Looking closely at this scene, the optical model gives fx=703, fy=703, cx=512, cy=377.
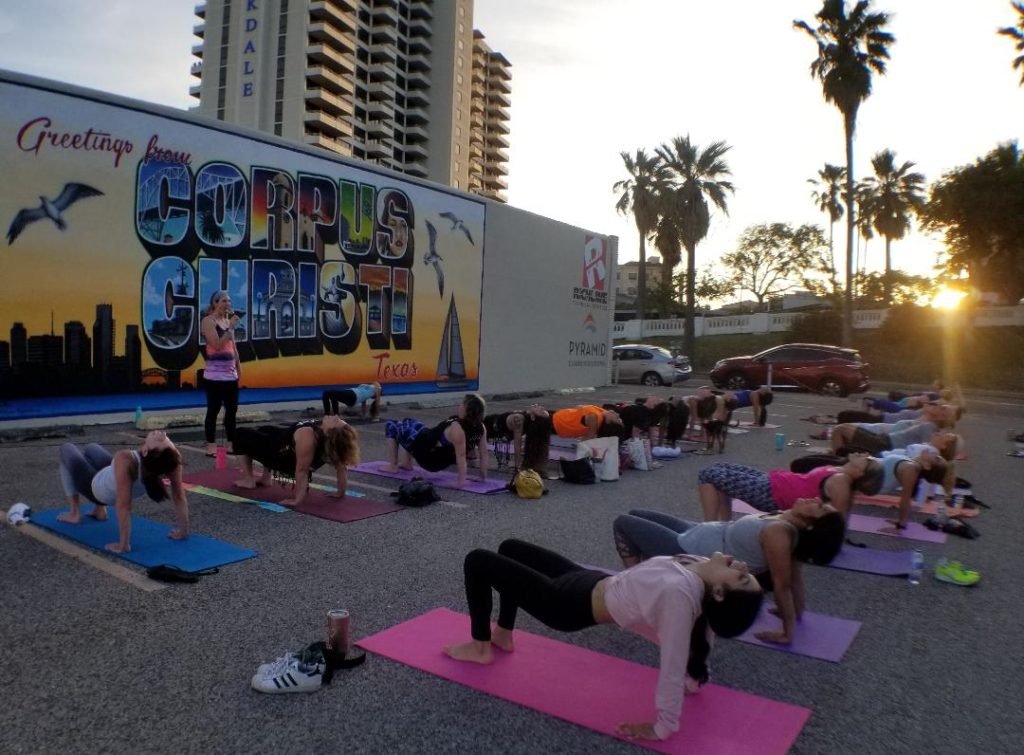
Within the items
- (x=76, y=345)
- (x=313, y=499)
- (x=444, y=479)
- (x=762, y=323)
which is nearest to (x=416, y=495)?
(x=313, y=499)

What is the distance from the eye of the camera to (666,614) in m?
2.73

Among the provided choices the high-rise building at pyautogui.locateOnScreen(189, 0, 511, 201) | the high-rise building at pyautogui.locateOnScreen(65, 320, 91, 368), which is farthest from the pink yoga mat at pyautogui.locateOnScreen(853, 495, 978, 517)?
the high-rise building at pyautogui.locateOnScreen(189, 0, 511, 201)

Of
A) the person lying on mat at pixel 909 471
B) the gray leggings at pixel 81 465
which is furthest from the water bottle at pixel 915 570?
the gray leggings at pixel 81 465

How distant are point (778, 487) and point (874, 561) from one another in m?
1.18

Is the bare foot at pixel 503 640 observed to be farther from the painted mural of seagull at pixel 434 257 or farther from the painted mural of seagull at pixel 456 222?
the painted mural of seagull at pixel 456 222

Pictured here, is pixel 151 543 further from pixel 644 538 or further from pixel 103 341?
pixel 103 341

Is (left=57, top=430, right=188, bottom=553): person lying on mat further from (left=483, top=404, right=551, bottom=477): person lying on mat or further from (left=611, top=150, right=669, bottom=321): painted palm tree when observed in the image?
(left=611, top=150, right=669, bottom=321): painted palm tree

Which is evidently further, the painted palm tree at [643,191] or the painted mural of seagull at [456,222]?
the painted palm tree at [643,191]

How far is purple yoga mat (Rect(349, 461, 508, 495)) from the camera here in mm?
7562

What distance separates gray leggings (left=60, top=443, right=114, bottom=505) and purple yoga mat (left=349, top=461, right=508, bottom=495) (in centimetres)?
266

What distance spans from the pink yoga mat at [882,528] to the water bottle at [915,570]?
76 cm

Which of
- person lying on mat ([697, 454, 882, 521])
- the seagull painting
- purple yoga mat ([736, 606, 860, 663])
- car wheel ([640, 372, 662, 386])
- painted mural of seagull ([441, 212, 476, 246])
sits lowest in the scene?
purple yoga mat ([736, 606, 860, 663])

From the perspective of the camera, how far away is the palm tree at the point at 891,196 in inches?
1649

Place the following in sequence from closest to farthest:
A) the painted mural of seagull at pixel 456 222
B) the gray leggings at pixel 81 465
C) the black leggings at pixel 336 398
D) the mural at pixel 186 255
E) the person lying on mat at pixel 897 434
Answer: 1. the gray leggings at pixel 81 465
2. the person lying on mat at pixel 897 434
3. the mural at pixel 186 255
4. the black leggings at pixel 336 398
5. the painted mural of seagull at pixel 456 222
